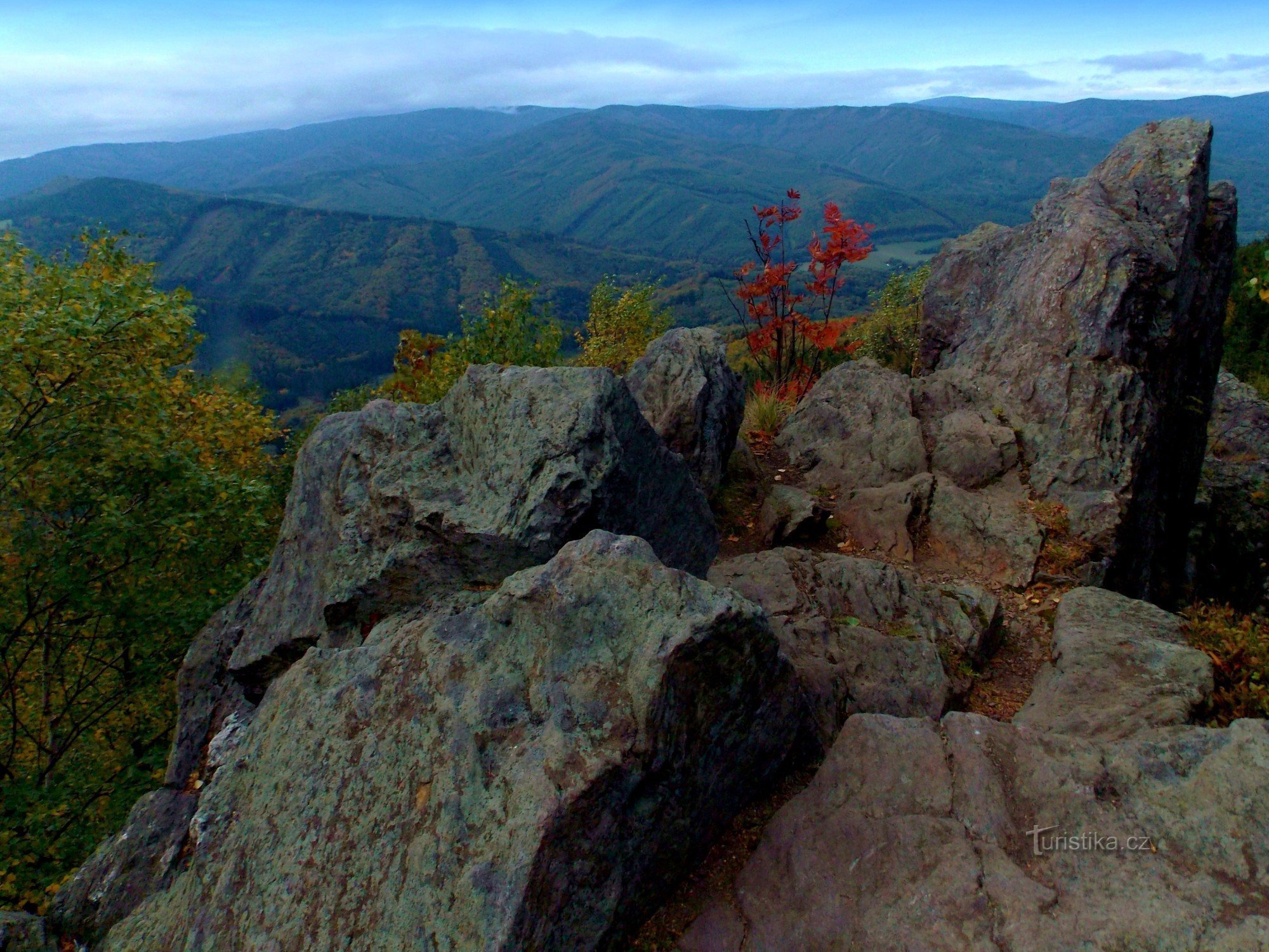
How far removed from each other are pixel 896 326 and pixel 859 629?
26099 mm

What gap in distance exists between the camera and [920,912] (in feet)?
18.5

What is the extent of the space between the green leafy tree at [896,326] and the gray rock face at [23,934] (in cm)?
2259

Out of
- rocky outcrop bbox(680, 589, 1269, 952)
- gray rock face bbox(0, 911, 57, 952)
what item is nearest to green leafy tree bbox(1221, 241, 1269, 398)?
rocky outcrop bbox(680, 589, 1269, 952)

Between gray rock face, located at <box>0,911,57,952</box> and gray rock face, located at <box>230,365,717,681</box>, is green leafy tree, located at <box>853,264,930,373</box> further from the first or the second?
gray rock face, located at <box>0,911,57,952</box>

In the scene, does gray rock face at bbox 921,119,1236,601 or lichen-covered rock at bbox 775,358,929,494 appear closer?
gray rock face at bbox 921,119,1236,601

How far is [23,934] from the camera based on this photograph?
7.68m

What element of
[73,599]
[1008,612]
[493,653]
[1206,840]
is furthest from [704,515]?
[73,599]

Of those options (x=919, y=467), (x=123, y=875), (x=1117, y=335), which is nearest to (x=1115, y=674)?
(x=919, y=467)

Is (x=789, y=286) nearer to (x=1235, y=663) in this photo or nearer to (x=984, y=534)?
(x=984, y=534)

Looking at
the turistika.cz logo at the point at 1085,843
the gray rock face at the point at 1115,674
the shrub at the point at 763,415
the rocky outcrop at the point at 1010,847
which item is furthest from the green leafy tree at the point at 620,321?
the turistika.cz logo at the point at 1085,843

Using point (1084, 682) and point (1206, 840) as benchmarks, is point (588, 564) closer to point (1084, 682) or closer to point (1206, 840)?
point (1206, 840)

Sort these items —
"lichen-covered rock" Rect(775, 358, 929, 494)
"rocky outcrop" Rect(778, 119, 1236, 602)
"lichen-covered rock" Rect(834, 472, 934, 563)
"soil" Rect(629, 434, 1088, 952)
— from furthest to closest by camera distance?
"lichen-covered rock" Rect(775, 358, 929, 494), "rocky outcrop" Rect(778, 119, 1236, 602), "lichen-covered rock" Rect(834, 472, 934, 563), "soil" Rect(629, 434, 1088, 952)

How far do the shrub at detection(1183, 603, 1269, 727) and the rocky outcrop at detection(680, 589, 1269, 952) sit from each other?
138cm

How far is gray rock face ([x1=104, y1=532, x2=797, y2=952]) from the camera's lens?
5.57 meters
